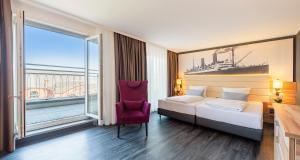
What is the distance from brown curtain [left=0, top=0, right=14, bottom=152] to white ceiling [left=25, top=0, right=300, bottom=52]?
532mm

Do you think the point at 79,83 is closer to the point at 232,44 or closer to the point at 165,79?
the point at 165,79

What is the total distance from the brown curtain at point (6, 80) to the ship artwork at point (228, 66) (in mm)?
4964

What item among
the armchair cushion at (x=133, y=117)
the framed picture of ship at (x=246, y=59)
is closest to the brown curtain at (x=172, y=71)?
the framed picture of ship at (x=246, y=59)

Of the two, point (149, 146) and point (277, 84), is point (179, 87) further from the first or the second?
point (149, 146)

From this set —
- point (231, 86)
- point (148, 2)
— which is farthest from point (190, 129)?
point (148, 2)

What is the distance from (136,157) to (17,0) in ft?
10.3

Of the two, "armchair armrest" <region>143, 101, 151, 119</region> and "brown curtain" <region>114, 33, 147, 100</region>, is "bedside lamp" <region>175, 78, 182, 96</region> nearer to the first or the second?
"brown curtain" <region>114, 33, 147, 100</region>

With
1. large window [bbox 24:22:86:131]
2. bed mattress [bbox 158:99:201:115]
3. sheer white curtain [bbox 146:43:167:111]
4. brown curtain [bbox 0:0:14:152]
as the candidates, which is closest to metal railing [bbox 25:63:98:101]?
large window [bbox 24:22:86:131]

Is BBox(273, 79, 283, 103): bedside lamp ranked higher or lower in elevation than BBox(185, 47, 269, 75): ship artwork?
lower

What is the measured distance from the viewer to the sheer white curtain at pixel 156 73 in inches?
184

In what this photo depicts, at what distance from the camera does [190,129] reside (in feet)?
10.5

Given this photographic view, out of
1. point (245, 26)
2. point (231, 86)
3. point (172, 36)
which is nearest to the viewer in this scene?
point (245, 26)

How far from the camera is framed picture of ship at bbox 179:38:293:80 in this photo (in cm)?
364

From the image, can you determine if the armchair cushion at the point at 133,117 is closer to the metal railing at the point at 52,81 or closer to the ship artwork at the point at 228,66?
the metal railing at the point at 52,81
